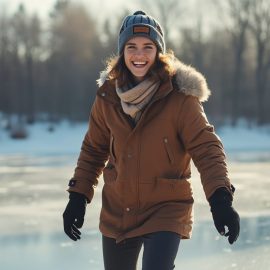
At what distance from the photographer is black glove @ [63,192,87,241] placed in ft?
9.34

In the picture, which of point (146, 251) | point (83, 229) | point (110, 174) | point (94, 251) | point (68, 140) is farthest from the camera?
point (68, 140)

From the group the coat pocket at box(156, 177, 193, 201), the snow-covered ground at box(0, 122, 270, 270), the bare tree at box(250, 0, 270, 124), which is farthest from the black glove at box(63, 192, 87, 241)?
the bare tree at box(250, 0, 270, 124)

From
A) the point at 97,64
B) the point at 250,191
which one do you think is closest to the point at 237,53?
the point at 97,64

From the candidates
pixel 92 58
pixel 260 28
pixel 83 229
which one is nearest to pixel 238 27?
pixel 260 28

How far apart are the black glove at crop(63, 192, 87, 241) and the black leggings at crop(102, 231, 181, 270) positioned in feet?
0.49

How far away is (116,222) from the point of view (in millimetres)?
2742

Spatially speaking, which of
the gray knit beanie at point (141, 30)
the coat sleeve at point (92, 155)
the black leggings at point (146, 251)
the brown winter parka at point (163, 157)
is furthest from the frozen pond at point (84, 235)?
the gray knit beanie at point (141, 30)

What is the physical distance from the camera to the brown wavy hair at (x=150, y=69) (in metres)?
2.75

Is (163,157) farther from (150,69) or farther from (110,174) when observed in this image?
(150,69)

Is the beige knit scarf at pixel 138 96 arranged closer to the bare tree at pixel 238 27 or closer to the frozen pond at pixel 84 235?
the frozen pond at pixel 84 235

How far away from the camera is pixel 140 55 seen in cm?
277

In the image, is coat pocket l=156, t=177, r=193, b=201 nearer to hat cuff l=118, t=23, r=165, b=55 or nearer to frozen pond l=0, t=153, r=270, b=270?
hat cuff l=118, t=23, r=165, b=55

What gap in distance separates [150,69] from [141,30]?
18 cm

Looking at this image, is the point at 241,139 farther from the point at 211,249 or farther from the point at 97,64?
the point at 211,249
